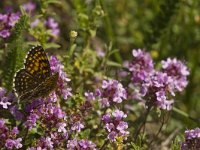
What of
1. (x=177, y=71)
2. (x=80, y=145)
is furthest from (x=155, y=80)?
(x=80, y=145)

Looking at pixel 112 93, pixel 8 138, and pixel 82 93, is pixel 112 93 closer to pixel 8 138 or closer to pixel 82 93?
pixel 82 93

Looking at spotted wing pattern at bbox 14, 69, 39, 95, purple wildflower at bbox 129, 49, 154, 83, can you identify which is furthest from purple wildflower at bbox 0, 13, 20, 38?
purple wildflower at bbox 129, 49, 154, 83

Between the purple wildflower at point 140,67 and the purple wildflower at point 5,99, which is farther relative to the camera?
the purple wildflower at point 140,67

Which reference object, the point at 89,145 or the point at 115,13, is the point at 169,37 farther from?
the point at 89,145

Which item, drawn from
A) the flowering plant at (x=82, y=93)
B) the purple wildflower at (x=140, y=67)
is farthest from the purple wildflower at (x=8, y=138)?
the purple wildflower at (x=140, y=67)

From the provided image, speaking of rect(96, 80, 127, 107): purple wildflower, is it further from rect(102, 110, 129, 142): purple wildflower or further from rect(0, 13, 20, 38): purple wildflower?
rect(0, 13, 20, 38): purple wildflower

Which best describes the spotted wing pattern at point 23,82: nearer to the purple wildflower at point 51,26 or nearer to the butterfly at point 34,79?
the butterfly at point 34,79
